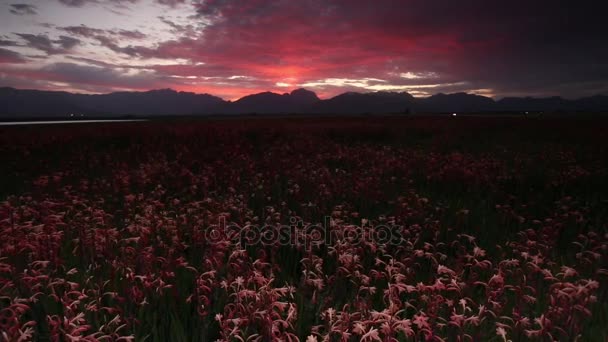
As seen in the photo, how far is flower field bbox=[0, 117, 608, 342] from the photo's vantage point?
275 centimetres

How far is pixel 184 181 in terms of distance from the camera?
9414mm

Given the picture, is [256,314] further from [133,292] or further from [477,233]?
[477,233]

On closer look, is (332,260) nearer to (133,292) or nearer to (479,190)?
(133,292)

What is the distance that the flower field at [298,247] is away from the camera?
9.02 ft

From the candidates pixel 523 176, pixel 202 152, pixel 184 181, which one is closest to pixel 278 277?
pixel 184 181

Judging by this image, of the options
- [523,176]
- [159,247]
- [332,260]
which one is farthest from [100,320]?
[523,176]

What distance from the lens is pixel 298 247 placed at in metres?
4.09

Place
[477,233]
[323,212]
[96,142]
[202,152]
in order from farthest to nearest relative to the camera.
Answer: [96,142], [202,152], [323,212], [477,233]

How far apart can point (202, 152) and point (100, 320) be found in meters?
10.1

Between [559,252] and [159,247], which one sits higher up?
[159,247]

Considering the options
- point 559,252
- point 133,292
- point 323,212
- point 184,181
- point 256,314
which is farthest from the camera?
point 184,181

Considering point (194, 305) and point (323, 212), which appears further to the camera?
point (323, 212)

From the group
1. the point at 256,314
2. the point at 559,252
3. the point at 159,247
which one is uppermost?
the point at 256,314

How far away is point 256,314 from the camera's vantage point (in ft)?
8.27
